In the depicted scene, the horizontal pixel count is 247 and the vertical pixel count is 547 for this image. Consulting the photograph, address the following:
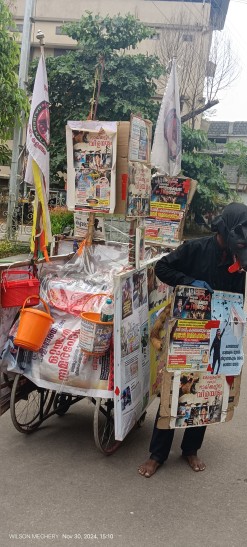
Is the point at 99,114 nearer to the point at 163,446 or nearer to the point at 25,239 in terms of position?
the point at 25,239

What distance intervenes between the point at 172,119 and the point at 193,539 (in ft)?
11.4

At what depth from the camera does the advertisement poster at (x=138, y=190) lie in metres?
2.99

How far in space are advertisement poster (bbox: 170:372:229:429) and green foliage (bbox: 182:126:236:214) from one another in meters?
11.2

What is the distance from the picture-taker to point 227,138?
71.7ft

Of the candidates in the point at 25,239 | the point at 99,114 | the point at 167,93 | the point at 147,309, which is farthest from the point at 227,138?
the point at 147,309

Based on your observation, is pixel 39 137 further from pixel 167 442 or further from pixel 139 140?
pixel 167 442

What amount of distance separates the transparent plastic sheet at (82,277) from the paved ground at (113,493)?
36.7 inches

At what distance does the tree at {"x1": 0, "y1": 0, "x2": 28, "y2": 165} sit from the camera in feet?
24.4

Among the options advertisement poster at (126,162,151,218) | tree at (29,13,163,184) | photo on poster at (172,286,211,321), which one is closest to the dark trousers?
photo on poster at (172,286,211,321)

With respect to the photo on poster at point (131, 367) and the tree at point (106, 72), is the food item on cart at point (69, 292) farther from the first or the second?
the tree at point (106, 72)

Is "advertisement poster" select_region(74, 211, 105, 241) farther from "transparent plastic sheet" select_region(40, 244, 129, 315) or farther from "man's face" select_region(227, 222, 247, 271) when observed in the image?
"man's face" select_region(227, 222, 247, 271)

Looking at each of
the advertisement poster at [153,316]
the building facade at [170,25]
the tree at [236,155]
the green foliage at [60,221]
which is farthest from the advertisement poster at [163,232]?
the tree at [236,155]

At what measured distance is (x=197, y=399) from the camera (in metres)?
2.89

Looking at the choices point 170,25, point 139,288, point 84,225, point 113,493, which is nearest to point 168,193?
point 84,225
